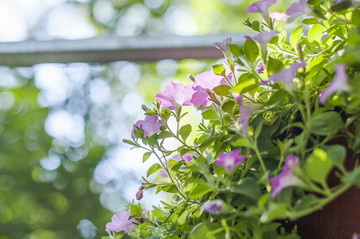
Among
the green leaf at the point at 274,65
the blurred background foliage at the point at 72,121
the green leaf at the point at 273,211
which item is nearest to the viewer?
the green leaf at the point at 273,211

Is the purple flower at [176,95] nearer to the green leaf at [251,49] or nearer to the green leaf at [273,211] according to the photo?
the green leaf at [251,49]

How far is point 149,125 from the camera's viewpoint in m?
0.44

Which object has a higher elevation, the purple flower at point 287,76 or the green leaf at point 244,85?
the purple flower at point 287,76

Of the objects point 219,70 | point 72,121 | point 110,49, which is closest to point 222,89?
point 219,70

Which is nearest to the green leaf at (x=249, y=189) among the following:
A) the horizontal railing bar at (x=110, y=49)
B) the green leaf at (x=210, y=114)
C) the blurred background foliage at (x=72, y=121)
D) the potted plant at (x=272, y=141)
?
the potted plant at (x=272, y=141)

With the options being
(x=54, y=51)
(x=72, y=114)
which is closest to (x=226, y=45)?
(x=54, y=51)

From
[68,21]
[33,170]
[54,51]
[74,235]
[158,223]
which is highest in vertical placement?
[158,223]

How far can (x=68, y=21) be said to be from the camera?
5.06 m

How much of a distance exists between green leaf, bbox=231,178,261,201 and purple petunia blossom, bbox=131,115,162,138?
0.14 meters

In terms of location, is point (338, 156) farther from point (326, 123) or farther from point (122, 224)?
point (122, 224)

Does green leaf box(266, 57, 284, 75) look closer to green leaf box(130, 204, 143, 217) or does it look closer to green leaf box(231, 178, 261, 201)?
green leaf box(231, 178, 261, 201)

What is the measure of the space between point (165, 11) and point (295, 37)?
4713 mm

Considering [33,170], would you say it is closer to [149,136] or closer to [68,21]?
[68,21]

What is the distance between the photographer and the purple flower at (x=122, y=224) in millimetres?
469
